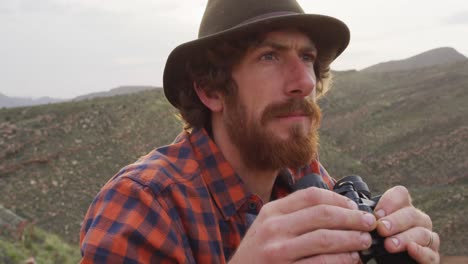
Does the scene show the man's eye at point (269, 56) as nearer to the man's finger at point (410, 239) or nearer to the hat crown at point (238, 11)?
the hat crown at point (238, 11)

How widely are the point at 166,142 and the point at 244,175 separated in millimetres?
21069

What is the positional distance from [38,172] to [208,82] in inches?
712

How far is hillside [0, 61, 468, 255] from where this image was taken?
1628cm

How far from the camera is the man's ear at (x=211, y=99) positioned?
10.8 ft

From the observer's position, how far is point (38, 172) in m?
19.5

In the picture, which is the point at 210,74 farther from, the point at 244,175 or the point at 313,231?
the point at 313,231

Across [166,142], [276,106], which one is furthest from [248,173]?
[166,142]

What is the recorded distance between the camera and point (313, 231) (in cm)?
176

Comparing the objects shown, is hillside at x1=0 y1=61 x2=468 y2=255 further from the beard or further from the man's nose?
the man's nose

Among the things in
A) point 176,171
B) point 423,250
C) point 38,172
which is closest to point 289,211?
point 423,250

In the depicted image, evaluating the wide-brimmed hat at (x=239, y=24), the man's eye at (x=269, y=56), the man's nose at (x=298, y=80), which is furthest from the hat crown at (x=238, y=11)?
the man's nose at (x=298, y=80)

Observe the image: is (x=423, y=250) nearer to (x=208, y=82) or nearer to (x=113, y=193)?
(x=113, y=193)

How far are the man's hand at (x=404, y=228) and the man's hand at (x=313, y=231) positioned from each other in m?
0.15

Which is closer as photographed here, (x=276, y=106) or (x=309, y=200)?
(x=309, y=200)
